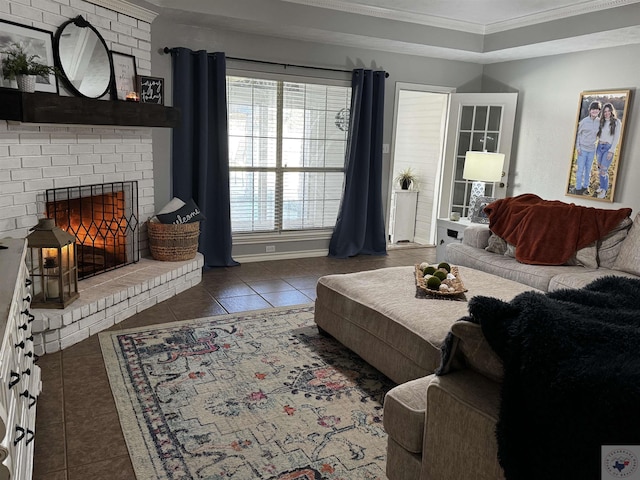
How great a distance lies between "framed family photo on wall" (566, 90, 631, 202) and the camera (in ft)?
16.1

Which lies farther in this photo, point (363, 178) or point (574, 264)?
point (363, 178)

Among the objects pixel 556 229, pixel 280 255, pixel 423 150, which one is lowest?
pixel 280 255

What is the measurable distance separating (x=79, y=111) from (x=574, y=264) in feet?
12.2

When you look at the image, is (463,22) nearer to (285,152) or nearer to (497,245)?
(285,152)

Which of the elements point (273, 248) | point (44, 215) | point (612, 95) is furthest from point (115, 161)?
point (612, 95)

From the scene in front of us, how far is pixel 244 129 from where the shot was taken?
5.24 metres

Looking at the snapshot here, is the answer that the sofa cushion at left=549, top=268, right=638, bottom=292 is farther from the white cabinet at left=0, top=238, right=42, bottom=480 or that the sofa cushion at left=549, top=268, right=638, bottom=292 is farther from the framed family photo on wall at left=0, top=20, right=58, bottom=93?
the framed family photo on wall at left=0, top=20, right=58, bottom=93

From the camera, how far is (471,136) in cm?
626

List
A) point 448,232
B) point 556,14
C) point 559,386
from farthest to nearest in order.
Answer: point 448,232, point 556,14, point 559,386

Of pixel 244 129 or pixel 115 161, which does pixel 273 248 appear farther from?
→ pixel 115 161

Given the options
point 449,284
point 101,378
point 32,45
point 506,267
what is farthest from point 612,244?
point 32,45

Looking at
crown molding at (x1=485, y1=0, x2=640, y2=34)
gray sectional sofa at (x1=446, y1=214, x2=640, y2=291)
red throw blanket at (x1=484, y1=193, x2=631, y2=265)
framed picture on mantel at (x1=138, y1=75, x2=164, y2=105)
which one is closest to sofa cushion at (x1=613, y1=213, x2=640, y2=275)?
gray sectional sofa at (x1=446, y1=214, x2=640, y2=291)

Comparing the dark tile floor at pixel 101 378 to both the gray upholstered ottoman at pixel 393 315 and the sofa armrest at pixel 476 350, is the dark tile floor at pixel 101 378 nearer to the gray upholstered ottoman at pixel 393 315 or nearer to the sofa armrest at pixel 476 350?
the gray upholstered ottoman at pixel 393 315

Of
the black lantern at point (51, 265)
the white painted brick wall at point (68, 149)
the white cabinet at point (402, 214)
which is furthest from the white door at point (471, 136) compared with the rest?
the black lantern at point (51, 265)
